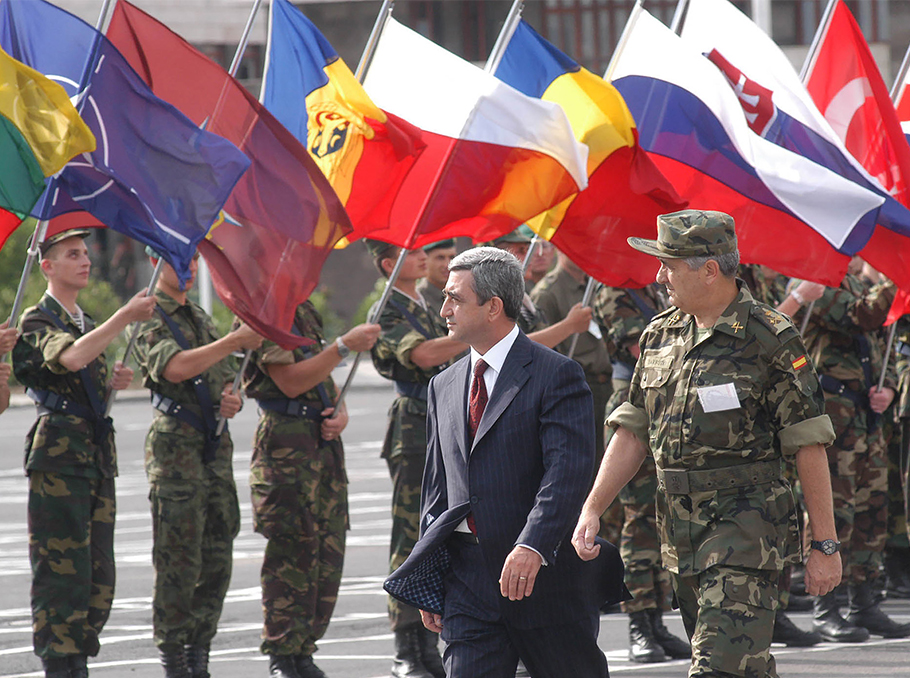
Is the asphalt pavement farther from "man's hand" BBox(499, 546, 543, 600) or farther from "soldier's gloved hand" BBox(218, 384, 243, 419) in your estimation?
"man's hand" BBox(499, 546, 543, 600)

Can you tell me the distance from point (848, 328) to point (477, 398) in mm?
4538

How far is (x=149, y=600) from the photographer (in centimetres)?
1035

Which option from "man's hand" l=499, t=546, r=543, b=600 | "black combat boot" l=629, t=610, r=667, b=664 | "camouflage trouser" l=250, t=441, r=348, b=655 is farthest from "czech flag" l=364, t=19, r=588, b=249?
"man's hand" l=499, t=546, r=543, b=600

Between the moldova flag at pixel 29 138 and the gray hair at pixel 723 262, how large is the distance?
2956mm

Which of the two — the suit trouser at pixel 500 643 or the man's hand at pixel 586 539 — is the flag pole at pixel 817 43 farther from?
the suit trouser at pixel 500 643

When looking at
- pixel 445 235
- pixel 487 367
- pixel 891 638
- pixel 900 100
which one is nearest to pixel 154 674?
pixel 445 235

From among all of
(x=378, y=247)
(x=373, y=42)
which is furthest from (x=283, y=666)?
(x=373, y=42)

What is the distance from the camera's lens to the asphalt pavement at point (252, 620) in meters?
8.16

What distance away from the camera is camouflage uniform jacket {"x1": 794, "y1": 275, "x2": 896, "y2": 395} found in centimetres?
905

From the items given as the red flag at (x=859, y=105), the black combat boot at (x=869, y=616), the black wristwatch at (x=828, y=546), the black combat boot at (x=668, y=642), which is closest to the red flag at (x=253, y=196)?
the black combat boot at (x=668, y=642)

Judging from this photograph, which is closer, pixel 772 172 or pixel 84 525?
pixel 84 525

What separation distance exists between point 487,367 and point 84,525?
9.65 feet

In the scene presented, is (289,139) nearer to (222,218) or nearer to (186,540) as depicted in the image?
(222,218)

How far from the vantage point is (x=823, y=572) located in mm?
5285
